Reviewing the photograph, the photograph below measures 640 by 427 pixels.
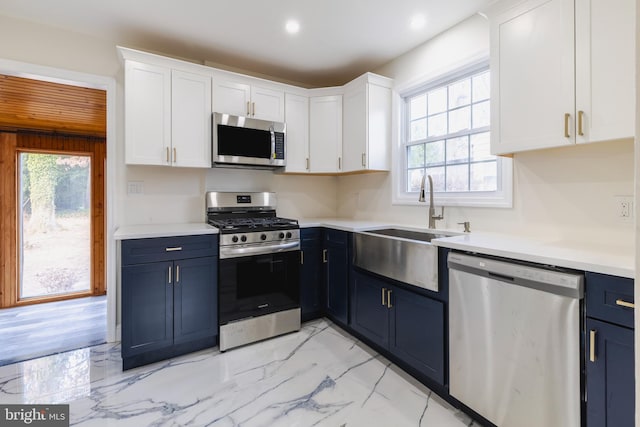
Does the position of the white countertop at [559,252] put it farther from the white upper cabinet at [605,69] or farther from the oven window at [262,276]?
the oven window at [262,276]

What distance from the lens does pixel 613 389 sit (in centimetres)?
118

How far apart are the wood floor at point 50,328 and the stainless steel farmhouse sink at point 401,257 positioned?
7.96 feet

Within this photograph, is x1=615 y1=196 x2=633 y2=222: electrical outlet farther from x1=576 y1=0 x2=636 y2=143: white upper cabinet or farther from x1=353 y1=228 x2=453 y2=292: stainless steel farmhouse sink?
x1=353 y1=228 x2=453 y2=292: stainless steel farmhouse sink

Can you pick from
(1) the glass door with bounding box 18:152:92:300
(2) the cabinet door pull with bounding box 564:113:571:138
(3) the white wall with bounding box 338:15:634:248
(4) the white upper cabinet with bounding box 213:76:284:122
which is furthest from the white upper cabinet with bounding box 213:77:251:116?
(1) the glass door with bounding box 18:152:92:300

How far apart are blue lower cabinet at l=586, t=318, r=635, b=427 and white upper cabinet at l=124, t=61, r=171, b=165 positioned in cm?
292

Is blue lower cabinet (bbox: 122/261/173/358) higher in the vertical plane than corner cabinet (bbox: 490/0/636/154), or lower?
lower

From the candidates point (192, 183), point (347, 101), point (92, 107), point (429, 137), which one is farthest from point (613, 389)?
point (92, 107)

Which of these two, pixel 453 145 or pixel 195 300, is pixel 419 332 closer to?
pixel 453 145

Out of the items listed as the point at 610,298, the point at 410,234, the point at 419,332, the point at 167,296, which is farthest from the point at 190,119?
the point at 610,298

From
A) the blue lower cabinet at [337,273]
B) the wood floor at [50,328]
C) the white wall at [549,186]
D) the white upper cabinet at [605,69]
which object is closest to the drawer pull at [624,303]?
the white wall at [549,186]

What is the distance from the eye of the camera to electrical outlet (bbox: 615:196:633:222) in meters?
1.56

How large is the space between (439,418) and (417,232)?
4.33 feet

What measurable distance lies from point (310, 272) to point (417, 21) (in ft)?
7.63

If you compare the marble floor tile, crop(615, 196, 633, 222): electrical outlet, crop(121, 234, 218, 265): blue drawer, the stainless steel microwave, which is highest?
the stainless steel microwave
